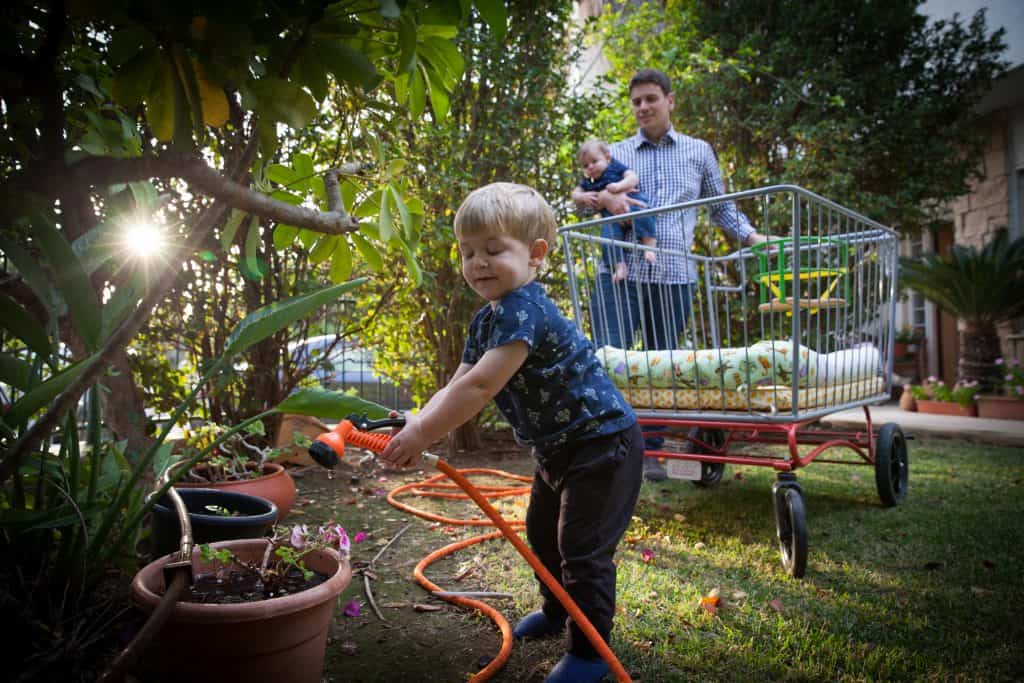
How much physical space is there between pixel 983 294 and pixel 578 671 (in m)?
6.57

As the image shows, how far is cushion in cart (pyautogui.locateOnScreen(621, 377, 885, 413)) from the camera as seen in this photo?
88.4 inches

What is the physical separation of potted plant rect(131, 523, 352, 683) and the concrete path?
3.69m

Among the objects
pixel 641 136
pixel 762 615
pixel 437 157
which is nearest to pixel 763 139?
pixel 641 136

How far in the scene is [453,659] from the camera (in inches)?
58.4

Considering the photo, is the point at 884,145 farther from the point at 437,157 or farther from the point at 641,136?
the point at 437,157

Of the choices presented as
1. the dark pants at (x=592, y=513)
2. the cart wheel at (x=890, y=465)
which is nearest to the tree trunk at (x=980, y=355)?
the cart wheel at (x=890, y=465)

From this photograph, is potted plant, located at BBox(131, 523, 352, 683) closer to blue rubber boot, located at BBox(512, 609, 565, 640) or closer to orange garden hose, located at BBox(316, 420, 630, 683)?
orange garden hose, located at BBox(316, 420, 630, 683)

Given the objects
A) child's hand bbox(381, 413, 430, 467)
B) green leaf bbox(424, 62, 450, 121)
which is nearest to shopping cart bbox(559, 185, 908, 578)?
green leaf bbox(424, 62, 450, 121)

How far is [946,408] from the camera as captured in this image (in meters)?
5.73

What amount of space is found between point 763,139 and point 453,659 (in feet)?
19.6

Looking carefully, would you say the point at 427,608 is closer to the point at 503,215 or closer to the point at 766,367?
the point at 503,215

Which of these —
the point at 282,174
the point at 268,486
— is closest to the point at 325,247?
the point at 282,174

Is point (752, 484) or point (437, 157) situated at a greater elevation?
point (437, 157)

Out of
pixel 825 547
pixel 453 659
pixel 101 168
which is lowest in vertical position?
pixel 825 547
